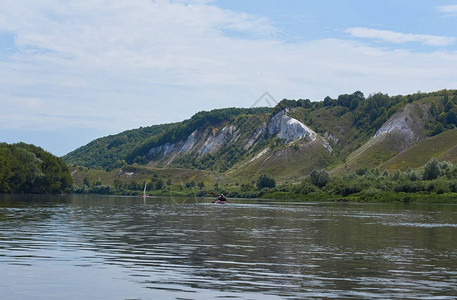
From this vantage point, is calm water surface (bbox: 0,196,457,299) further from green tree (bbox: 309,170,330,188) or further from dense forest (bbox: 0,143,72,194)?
dense forest (bbox: 0,143,72,194)

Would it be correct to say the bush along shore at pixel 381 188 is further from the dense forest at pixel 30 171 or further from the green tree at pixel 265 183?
the dense forest at pixel 30 171

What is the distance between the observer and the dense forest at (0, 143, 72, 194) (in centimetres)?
15950

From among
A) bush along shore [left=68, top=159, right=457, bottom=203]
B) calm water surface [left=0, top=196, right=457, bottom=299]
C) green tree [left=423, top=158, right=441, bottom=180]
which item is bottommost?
calm water surface [left=0, top=196, right=457, bottom=299]

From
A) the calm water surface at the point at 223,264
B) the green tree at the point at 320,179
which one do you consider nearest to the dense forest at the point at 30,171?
the green tree at the point at 320,179

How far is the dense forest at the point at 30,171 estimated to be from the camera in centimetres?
15950

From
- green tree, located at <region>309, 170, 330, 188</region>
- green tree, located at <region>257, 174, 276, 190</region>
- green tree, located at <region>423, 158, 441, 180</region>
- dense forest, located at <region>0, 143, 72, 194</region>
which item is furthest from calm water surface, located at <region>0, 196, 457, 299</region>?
green tree, located at <region>257, 174, 276, 190</region>

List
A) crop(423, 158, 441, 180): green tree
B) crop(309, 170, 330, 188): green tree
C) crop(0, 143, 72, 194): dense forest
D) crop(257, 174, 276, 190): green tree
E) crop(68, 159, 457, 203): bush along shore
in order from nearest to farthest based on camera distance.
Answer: crop(68, 159, 457, 203): bush along shore < crop(423, 158, 441, 180): green tree < crop(309, 170, 330, 188): green tree < crop(0, 143, 72, 194): dense forest < crop(257, 174, 276, 190): green tree

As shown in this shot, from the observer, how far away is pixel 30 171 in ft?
561

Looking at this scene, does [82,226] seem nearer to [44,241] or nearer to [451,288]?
[44,241]

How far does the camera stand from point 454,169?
13662cm

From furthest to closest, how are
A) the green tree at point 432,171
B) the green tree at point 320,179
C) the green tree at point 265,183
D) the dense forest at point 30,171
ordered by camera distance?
the green tree at point 265,183, the dense forest at point 30,171, the green tree at point 320,179, the green tree at point 432,171

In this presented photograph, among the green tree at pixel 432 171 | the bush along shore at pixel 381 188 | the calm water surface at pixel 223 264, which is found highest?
the green tree at pixel 432 171

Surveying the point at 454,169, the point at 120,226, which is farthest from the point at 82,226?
the point at 454,169

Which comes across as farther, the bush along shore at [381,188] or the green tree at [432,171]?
the green tree at [432,171]
